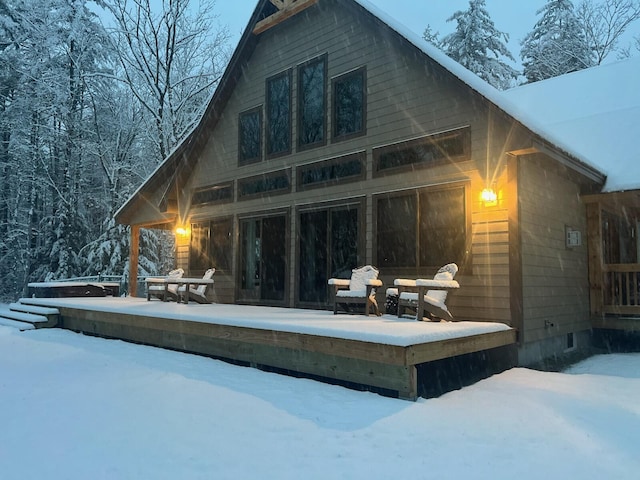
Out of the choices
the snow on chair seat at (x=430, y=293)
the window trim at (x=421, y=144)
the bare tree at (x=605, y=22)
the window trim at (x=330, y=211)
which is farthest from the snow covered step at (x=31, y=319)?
the bare tree at (x=605, y=22)

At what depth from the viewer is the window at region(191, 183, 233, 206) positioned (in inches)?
423

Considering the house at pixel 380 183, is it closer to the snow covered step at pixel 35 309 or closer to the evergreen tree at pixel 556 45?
the snow covered step at pixel 35 309

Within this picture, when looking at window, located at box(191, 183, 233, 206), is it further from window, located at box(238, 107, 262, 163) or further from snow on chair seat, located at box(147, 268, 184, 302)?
snow on chair seat, located at box(147, 268, 184, 302)

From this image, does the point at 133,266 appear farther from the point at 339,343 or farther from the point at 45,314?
the point at 339,343

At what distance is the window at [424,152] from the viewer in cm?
702

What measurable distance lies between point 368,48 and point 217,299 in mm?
5849

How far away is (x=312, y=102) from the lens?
9.30m

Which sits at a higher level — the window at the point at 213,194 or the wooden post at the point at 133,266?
the window at the point at 213,194

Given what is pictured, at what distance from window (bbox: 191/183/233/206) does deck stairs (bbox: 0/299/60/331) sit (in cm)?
369

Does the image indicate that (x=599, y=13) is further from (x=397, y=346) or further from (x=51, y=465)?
(x=51, y=465)

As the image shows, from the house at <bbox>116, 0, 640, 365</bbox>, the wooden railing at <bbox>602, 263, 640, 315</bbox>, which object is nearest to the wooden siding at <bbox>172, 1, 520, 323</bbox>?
the house at <bbox>116, 0, 640, 365</bbox>

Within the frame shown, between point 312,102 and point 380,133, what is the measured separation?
1.91 m

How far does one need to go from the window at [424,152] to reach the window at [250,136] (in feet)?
10.3

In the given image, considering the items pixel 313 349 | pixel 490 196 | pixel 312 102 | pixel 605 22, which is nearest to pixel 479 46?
pixel 605 22
